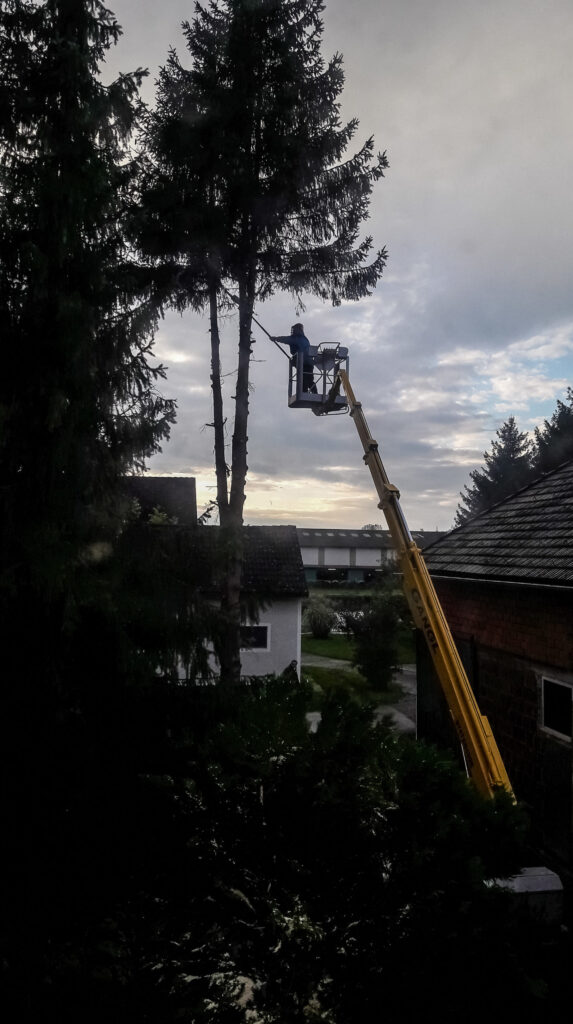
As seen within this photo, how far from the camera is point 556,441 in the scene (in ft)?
134

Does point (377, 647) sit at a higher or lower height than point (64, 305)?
lower

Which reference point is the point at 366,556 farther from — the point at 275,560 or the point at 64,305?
the point at 64,305

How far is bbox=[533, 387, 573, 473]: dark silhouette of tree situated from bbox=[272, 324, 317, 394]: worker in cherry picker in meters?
30.6

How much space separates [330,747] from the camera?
13.4 ft

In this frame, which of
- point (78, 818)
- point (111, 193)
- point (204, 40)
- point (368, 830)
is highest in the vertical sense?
point (204, 40)

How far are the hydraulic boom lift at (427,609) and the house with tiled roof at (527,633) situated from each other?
937 millimetres

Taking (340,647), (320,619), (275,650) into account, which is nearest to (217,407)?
(275,650)

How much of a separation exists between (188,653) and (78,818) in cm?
274

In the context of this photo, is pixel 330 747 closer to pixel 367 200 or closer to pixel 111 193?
pixel 111 193

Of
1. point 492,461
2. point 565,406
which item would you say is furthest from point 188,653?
point 492,461

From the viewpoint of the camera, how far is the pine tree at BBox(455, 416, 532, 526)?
4828 cm

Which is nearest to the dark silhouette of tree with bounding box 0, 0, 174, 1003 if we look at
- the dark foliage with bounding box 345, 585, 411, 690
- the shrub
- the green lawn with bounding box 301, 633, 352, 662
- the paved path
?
the paved path

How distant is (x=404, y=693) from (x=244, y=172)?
642 inches

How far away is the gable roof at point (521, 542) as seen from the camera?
9.27 meters
